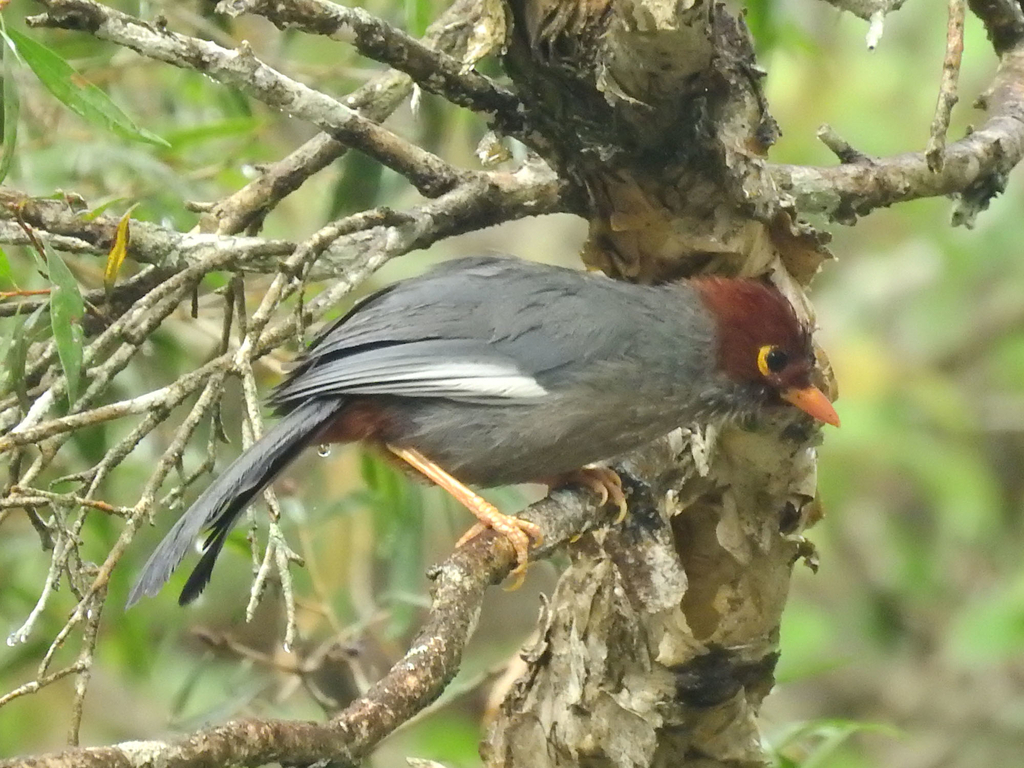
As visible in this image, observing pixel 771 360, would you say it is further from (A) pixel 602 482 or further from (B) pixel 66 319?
(B) pixel 66 319

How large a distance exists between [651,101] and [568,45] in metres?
0.18

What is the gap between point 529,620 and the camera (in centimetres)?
728

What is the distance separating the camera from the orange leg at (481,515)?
96.2 inches

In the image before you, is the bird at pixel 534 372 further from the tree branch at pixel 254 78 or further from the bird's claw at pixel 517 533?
the tree branch at pixel 254 78

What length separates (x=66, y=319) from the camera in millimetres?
2090

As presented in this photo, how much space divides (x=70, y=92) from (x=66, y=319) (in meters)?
0.50

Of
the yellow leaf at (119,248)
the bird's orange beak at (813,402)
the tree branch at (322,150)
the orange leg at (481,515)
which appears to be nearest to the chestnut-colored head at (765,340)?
the bird's orange beak at (813,402)

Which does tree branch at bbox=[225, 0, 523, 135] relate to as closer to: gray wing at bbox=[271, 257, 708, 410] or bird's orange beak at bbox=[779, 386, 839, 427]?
gray wing at bbox=[271, 257, 708, 410]

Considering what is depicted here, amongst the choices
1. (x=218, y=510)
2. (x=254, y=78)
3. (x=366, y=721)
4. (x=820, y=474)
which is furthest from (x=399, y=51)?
(x=820, y=474)

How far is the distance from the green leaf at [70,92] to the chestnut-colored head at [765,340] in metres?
1.27

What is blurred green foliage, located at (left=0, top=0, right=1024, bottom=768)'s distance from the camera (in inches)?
146

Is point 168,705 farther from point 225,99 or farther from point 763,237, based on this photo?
point 763,237

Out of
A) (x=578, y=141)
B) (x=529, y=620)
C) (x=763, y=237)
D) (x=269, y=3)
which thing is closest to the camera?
(x=269, y=3)

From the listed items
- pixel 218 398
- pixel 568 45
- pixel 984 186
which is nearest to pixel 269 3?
pixel 568 45
